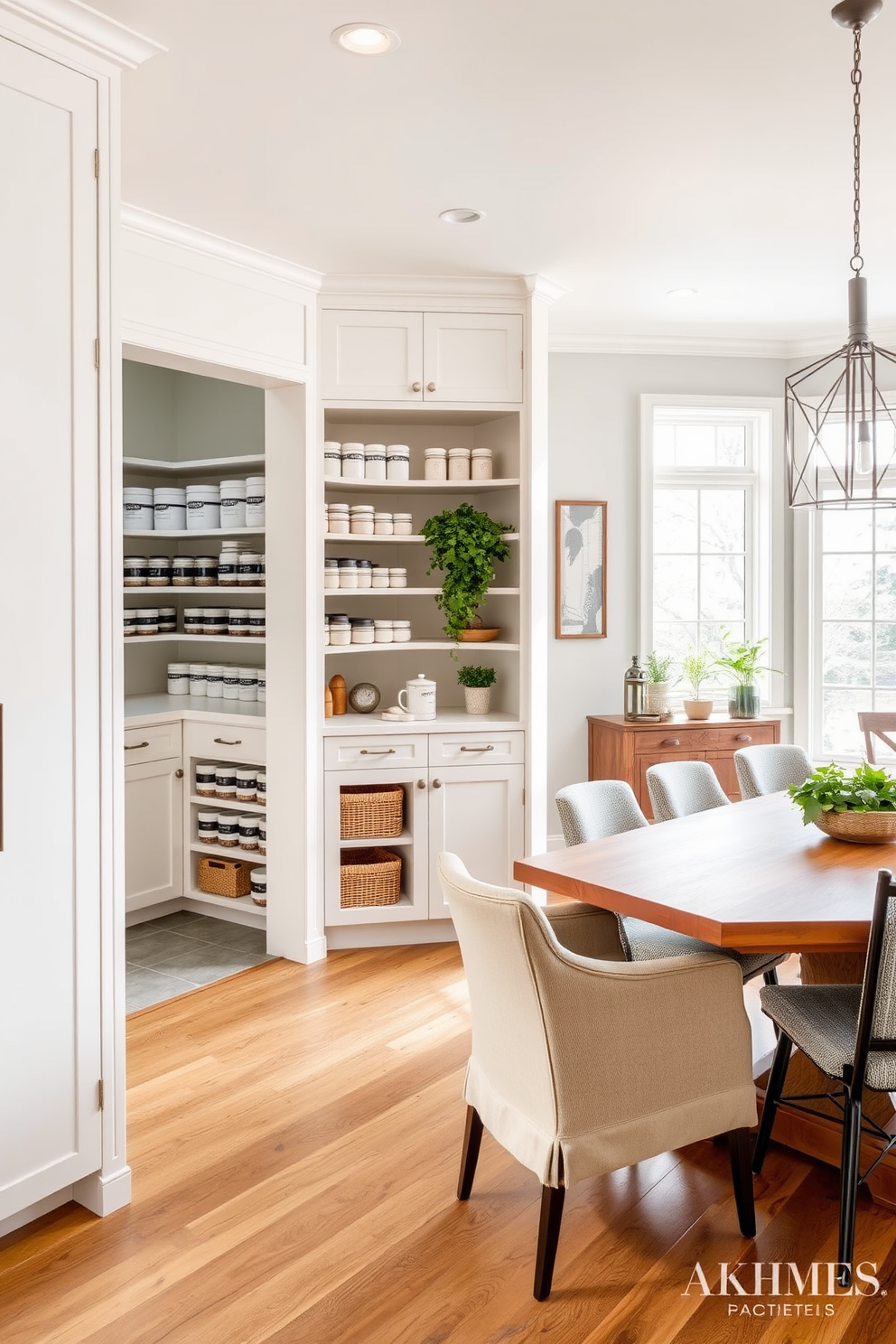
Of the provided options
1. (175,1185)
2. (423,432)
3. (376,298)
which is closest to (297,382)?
(376,298)

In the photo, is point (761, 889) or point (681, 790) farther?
point (681, 790)

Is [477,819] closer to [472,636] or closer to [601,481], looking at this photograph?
[472,636]

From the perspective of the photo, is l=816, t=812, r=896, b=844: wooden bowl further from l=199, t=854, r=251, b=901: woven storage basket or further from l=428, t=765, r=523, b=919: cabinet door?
l=199, t=854, r=251, b=901: woven storage basket

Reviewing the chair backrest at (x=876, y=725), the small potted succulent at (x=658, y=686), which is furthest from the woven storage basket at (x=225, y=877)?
the chair backrest at (x=876, y=725)

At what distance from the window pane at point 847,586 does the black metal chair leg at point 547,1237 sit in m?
3.98

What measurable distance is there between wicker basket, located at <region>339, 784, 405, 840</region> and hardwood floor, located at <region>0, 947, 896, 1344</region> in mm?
1139

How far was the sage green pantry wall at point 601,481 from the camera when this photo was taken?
521 cm

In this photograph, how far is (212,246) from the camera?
3.59 metres

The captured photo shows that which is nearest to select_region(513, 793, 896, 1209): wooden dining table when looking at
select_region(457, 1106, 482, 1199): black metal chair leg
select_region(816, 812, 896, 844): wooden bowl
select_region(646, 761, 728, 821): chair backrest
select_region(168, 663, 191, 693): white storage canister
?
select_region(816, 812, 896, 844): wooden bowl

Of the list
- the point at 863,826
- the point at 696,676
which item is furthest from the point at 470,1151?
the point at 696,676

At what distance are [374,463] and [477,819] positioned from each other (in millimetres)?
1549

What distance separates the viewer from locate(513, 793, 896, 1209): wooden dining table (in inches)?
81.6

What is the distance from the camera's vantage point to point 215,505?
4.75 m

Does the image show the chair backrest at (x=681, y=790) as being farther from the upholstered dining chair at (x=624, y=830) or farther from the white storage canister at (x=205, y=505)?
the white storage canister at (x=205, y=505)
